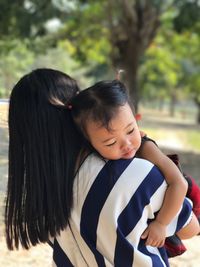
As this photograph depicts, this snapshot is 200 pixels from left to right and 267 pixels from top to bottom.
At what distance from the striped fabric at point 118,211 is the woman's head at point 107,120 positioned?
0.14ft

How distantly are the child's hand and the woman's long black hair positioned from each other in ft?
0.83

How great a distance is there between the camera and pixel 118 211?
1.49 m

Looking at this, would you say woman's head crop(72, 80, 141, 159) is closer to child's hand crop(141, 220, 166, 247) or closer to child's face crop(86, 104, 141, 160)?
child's face crop(86, 104, 141, 160)

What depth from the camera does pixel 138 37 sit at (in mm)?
13727

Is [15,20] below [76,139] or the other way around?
below

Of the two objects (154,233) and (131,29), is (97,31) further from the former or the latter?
(154,233)

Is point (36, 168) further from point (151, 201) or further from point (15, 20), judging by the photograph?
point (15, 20)

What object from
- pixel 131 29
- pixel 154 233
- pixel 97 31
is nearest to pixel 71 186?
pixel 154 233

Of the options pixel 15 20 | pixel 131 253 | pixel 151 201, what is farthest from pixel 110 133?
pixel 15 20

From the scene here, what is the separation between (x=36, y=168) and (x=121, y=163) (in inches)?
10.6

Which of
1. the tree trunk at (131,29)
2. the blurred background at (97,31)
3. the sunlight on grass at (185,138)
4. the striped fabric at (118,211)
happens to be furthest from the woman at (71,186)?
the sunlight on grass at (185,138)

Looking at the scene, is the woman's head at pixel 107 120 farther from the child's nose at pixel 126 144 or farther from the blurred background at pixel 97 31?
the blurred background at pixel 97 31

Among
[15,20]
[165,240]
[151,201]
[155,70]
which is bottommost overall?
[155,70]

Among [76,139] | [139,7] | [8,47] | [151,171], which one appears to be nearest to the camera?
[151,171]
